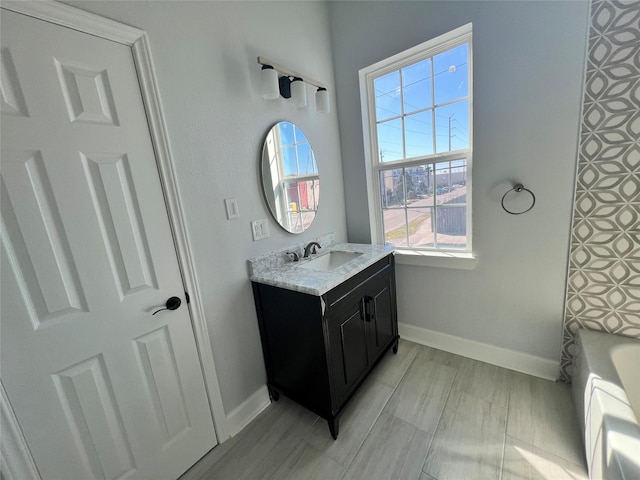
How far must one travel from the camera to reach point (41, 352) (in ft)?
2.95

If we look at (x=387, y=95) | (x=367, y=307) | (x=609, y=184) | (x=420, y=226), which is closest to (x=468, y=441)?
(x=367, y=307)

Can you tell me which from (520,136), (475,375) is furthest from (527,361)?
(520,136)

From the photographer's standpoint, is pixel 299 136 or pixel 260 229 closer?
pixel 260 229

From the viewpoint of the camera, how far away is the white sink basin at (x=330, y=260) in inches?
71.1

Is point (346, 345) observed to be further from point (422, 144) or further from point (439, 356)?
point (422, 144)

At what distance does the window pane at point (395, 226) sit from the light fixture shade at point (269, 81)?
1.31 meters

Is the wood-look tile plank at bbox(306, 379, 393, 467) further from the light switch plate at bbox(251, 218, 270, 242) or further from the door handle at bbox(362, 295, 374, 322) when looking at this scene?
the light switch plate at bbox(251, 218, 270, 242)

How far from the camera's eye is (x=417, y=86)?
1920 mm

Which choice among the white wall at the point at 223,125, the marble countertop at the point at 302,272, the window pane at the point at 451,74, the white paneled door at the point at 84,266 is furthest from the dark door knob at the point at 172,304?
the window pane at the point at 451,74

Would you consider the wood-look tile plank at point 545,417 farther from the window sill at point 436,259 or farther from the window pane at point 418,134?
the window pane at point 418,134

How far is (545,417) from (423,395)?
2.07 feet

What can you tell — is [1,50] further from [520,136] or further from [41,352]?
[520,136]

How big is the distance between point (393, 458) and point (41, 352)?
5.19 feet

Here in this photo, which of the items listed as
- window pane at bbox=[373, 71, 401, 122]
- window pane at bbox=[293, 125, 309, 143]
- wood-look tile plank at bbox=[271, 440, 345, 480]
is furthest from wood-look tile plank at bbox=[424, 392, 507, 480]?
window pane at bbox=[373, 71, 401, 122]
